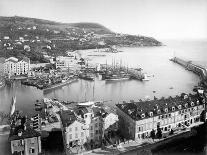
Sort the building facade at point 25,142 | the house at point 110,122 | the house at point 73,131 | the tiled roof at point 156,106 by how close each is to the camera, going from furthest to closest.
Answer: the tiled roof at point 156,106 → the house at point 110,122 → the house at point 73,131 → the building facade at point 25,142

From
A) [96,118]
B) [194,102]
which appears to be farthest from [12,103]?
[194,102]

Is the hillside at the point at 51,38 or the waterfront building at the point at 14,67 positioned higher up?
the hillside at the point at 51,38

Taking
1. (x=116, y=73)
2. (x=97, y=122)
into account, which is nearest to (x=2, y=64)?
(x=97, y=122)

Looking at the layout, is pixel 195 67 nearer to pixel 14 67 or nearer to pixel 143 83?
pixel 143 83

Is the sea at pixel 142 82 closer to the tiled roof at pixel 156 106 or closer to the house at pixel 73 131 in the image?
the tiled roof at pixel 156 106

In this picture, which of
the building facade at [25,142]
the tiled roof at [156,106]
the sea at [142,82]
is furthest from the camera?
the sea at [142,82]

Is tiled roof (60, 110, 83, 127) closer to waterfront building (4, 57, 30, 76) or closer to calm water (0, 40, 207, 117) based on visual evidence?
calm water (0, 40, 207, 117)

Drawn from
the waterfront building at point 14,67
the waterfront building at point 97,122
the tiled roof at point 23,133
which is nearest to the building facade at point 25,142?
the tiled roof at point 23,133

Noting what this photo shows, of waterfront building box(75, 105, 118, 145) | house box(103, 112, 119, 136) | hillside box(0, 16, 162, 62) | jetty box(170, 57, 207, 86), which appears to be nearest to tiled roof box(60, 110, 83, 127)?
waterfront building box(75, 105, 118, 145)
